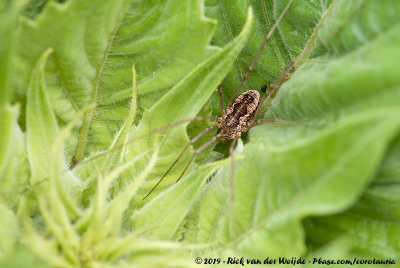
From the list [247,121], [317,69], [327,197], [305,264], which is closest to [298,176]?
[327,197]

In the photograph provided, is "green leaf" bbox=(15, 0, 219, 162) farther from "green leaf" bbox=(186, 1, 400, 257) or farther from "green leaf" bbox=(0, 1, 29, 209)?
"green leaf" bbox=(186, 1, 400, 257)

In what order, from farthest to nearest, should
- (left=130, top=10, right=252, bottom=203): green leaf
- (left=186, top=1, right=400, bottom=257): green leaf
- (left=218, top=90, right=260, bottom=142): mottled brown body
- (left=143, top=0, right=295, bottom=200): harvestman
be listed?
(left=218, top=90, right=260, bottom=142): mottled brown body < (left=143, top=0, right=295, bottom=200): harvestman < (left=130, top=10, right=252, bottom=203): green leaf < (left=186, top=1, right=400, bottom=257): green leaf

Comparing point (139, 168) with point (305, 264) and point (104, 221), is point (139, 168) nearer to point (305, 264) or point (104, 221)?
point (104, 221)

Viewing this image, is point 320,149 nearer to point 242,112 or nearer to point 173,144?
point 173,144

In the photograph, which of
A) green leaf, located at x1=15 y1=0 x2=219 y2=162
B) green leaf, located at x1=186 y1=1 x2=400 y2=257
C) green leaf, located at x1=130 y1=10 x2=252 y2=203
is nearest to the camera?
green leaf, located at x1=186 y1=1 x2=400 y2=257

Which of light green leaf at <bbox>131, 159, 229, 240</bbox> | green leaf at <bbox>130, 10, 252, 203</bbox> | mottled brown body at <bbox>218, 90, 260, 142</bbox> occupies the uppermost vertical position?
green leaf at <bbox>130, 10, 252, 203</bbox>

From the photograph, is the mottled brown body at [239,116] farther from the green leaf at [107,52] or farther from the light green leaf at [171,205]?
the light green leaf at [171,205]

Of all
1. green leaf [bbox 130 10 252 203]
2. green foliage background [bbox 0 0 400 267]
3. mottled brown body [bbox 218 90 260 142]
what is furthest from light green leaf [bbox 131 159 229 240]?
mottled brown body [bbox 218 90 260 142]
